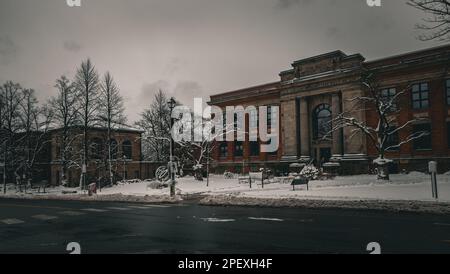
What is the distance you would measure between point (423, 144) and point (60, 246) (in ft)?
119

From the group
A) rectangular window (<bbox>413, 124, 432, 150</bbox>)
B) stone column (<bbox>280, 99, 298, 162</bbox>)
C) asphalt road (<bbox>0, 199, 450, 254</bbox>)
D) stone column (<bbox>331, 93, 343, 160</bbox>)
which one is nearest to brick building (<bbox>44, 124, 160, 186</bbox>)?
stone column (<bbox>280, 99, 298, 162</bbox>)

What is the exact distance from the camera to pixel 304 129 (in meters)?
43.7

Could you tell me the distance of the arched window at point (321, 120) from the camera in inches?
1689

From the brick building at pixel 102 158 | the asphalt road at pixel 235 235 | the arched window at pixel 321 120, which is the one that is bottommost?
the asphalt road at pixel 235 235

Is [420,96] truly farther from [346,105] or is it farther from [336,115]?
[336,115]

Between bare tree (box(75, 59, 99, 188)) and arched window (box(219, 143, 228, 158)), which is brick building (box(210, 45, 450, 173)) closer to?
arched window (box(219, 143, 228, 158))

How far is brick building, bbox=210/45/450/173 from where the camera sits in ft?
115

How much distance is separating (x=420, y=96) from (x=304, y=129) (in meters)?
12.9

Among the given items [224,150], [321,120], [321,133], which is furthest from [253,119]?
[321,133]

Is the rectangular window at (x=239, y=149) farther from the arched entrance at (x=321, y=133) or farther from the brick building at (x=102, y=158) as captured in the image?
the brick building at (x=102, y=158)

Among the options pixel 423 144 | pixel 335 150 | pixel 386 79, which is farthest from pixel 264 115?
pixel 423 144

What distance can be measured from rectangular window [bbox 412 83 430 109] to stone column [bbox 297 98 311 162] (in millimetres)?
11609

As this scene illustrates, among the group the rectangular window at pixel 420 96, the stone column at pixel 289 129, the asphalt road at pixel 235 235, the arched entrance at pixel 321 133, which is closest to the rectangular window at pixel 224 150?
the stone column at pixel 289 129

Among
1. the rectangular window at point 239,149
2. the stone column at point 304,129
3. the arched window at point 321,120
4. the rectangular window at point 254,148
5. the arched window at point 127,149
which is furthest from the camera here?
the arched window at point 127,149
